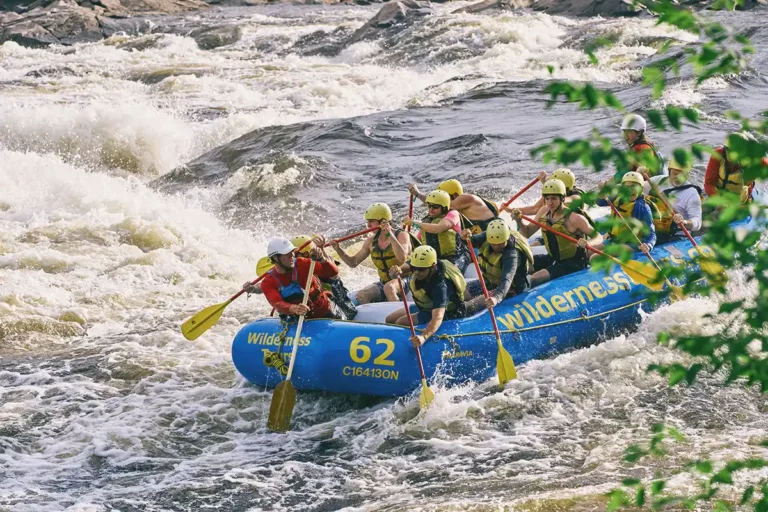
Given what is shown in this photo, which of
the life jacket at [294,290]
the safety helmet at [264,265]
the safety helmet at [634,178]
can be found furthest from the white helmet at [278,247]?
the safety helmet at [634,178]

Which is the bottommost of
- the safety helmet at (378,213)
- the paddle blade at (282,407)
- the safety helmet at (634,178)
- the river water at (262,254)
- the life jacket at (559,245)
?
Result: the river water at (262,254)

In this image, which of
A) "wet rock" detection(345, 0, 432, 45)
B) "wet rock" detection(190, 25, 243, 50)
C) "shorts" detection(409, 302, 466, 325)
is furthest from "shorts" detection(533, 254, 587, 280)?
"wet rock" detection(190, 25, 243, 50)

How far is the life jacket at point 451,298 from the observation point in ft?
26.4

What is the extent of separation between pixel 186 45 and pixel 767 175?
29820 mm

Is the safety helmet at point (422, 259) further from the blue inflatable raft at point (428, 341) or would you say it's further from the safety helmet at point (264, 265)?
the safety helmet at point (264, 265)

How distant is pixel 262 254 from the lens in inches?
516

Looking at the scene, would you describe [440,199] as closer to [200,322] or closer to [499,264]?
[499,264]

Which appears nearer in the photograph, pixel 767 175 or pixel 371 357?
pixel 767 175

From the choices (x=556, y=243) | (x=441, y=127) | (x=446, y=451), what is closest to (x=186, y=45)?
(x=441, y=127)

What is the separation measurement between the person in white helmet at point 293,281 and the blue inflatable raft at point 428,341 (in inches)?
8.0

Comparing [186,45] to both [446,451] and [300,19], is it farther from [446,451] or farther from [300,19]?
[446,451]

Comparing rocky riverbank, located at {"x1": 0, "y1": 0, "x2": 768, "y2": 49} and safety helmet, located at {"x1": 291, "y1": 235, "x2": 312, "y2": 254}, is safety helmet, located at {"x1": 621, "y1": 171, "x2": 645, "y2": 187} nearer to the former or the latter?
safety helmet, located at {"x1": 291, "y1": 235, "x2": 312, "y2": 254}

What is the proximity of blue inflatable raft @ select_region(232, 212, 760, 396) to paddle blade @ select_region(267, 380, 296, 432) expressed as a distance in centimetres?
39

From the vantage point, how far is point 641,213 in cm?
927
